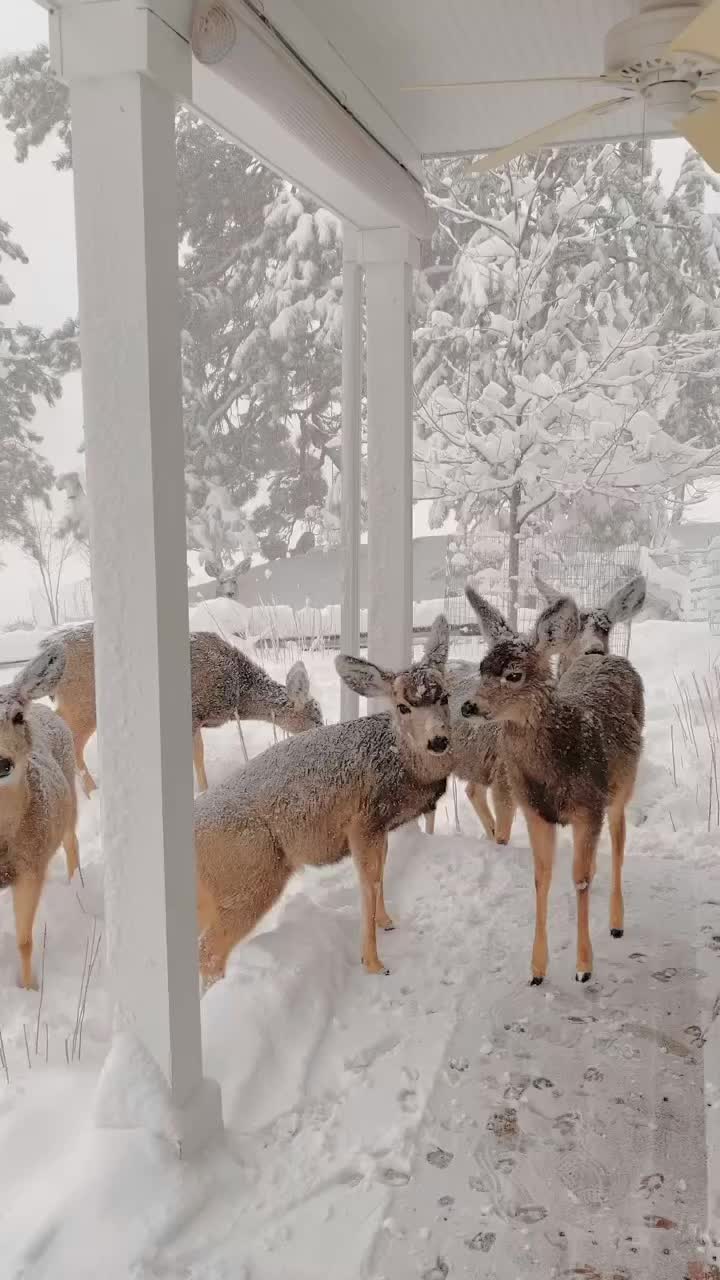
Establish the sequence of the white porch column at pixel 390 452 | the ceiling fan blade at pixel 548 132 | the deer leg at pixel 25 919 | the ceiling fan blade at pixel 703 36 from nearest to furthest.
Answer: the ceiling fan blade at pixel 703 36, the ceiling fan blade at pixel 548 132, the deer leg at pixel 25 919, the white porch column at pixel 390 452

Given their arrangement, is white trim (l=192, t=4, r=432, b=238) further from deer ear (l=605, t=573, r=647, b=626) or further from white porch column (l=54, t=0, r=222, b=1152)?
deer ear (l=605, t=573, r=647, b=626)

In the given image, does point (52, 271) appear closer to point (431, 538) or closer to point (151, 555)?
point (151, 555)

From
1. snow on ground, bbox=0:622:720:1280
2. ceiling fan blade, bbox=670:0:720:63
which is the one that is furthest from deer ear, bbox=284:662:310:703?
ceiling fan blade, bbox=670:0:720:63

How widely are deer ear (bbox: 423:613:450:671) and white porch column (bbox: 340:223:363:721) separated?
0.63 m

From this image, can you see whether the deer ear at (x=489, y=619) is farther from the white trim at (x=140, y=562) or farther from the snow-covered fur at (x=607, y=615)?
the white trim at (x=140, y=562)

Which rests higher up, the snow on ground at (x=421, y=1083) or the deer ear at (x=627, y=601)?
the deer ear at (x=627, y=601)

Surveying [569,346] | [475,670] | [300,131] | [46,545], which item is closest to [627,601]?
[475,670]

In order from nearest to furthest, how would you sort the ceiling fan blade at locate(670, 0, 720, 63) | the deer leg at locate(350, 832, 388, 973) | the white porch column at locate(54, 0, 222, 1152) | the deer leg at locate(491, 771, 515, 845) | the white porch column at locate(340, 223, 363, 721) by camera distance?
the ceiling fan blade at locate(670, 0, 720, 63) → the white porch column at locate(54, 0, 222, 1152) → the deer leg at locate(350, 832, 388, 973) → the deer leg at locate(491, 771, 515, 845) → the white porch column at locate(340, 223, 363, 721)

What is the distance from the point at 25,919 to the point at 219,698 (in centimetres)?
104

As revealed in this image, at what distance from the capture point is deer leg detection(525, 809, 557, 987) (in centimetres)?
302

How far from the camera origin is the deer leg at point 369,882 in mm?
3080

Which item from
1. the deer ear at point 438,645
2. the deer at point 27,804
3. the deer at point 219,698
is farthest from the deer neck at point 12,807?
the deer ear at point 438,645

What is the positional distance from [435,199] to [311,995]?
298cm

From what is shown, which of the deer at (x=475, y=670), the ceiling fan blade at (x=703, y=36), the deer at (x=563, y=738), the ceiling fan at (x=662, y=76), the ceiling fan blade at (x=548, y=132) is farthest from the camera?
the deer at (x=475, y=670)
